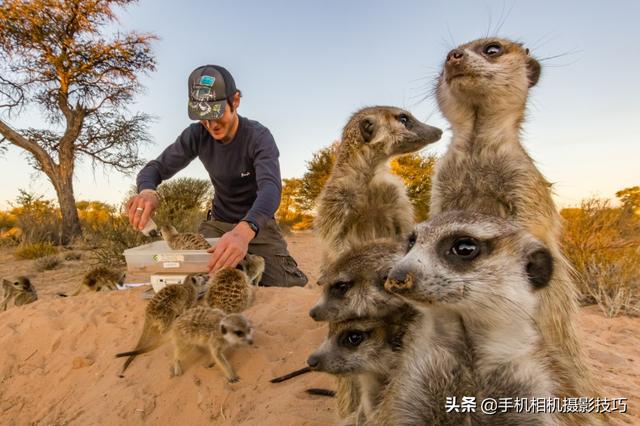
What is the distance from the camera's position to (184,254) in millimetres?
3402

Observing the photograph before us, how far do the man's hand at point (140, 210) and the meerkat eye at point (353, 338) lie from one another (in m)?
2.09

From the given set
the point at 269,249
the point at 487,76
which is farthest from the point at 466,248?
the point at 269,249

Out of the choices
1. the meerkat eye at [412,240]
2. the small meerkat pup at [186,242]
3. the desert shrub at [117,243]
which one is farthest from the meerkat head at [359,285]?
the desert shrub at [117,243]

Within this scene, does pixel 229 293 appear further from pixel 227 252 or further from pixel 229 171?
pixel 229 171

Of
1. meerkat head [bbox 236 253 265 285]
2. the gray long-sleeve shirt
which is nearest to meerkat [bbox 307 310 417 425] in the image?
the gray long-sleeve shirt

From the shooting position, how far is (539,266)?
1.16m

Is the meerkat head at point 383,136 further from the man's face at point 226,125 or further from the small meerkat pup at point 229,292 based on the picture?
the man's face at point 226,125

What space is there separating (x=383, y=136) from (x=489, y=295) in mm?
1294

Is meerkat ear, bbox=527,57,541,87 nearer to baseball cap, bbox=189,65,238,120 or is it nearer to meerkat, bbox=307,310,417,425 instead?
meerkat, bbox=307,310,417,425

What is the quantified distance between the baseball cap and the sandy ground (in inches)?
64.4

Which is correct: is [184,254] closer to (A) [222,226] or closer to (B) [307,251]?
A: (A) [222,226]

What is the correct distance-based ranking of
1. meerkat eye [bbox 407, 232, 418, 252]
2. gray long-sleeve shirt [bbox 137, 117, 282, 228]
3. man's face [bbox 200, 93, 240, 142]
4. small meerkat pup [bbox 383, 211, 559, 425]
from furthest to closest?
gray long-sleeve shirt [bbox 137, 117, 282, 228]
man's face [bbox 200, 93, 240, 142]
meerkat eye [bbox 407, 232, 418, 252]
small meerkat pup [bbox 383, 211, 559, 425]

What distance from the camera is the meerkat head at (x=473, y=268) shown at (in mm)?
1079

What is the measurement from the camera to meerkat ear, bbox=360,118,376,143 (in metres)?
2.20
